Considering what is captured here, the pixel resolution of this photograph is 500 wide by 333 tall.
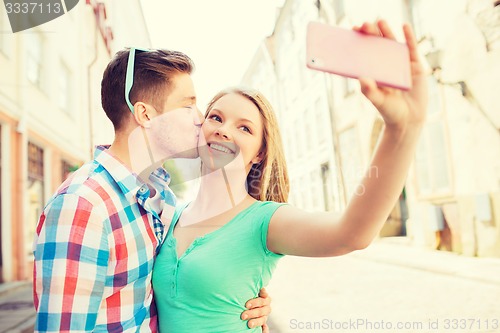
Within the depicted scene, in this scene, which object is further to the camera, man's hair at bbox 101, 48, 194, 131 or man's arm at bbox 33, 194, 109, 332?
man's hair at bbox 101, 48, 194, 131

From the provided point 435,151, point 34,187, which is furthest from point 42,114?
point 435,151

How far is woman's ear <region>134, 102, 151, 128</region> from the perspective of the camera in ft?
6.17

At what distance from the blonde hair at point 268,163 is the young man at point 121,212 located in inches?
11.7

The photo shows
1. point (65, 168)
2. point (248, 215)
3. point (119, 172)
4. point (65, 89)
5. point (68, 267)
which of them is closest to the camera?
point (68, 267)

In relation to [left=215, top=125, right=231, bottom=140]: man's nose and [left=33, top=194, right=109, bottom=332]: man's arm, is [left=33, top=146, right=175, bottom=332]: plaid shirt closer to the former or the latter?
[left=33, top=194, right=109, bottom=332]: man's arm

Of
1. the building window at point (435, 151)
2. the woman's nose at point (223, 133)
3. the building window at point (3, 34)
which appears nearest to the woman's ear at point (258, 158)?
the woman's nose at point (223, 133)

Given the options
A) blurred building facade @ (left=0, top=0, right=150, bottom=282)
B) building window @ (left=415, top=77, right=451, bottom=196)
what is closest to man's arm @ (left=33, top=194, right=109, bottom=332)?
blurred building facade @ (left=0, top=0, right=150, bottom=282)

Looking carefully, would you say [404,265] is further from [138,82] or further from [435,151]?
[138,82]

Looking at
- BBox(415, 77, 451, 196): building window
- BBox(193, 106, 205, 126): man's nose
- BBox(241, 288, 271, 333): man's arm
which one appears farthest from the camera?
BBox(415, 77, 451, 196): building window

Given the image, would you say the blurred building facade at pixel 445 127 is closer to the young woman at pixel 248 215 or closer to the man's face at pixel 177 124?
the young woman at pixel 248 215

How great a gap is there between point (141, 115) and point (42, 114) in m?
9.10

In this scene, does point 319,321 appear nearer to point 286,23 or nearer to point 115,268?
point 115,268

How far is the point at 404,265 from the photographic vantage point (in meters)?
8.84

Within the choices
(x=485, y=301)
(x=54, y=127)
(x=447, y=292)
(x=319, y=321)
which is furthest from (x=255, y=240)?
(x=54, y=127)
